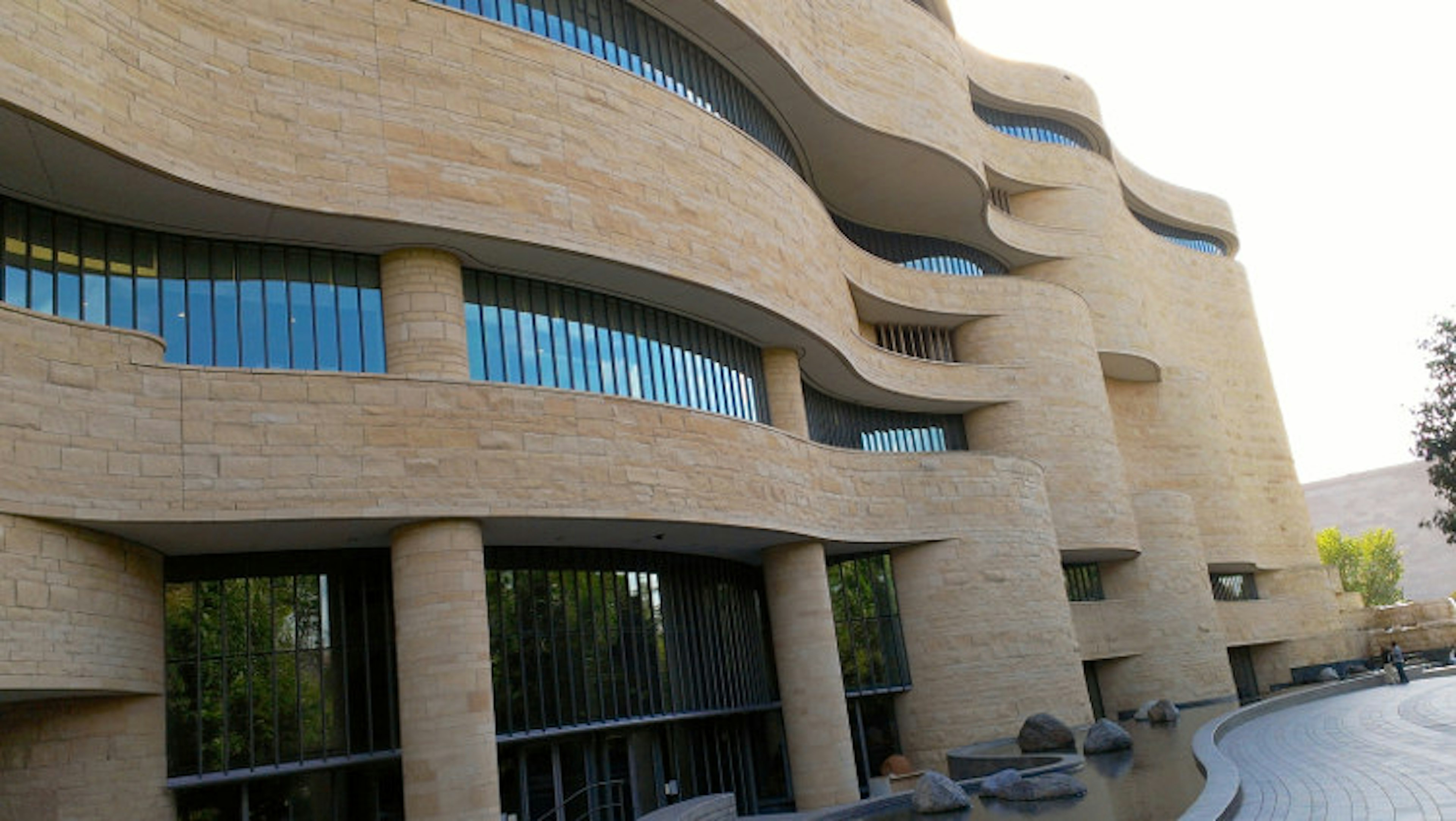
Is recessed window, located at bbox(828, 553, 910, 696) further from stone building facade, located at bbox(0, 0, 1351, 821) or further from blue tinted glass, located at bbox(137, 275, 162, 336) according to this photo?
blue tinted glass, located at bbox(137, 275, 162, 336)

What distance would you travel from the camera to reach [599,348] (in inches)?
774

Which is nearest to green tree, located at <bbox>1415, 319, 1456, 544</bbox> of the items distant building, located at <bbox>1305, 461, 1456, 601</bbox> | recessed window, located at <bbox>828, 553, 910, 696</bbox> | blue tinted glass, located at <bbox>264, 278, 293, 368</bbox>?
recessed window, located at <bbox>828, 553, 910, 696</bbox>

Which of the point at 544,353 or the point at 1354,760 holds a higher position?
the point at 544,353

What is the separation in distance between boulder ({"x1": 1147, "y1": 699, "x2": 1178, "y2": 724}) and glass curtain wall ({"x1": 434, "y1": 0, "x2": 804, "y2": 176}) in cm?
1626

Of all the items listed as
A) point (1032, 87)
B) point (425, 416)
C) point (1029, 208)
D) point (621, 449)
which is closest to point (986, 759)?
point (621, 449)

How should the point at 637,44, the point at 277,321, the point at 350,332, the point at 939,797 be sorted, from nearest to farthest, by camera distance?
the point at 939,797 → the point at 277,321 → the point at 350,332 → the point at 637,44

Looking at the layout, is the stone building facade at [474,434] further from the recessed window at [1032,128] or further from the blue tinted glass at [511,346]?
the recessed window at [1032,128]

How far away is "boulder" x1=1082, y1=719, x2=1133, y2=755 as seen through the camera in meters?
19.7

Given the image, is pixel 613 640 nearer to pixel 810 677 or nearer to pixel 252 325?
pixel 810 677

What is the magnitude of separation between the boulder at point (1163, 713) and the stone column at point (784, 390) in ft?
35.4

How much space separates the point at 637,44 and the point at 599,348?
20.3 feet

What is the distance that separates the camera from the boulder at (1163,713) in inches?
1009

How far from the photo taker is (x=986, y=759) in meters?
20.4

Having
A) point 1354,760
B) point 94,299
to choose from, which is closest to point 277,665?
point 94,299
